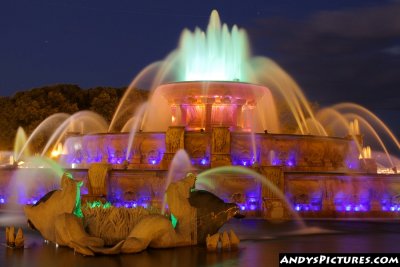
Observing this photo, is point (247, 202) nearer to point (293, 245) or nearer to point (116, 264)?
point (293, 245)

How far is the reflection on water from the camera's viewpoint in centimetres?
1044

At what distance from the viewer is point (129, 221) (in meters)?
12.0

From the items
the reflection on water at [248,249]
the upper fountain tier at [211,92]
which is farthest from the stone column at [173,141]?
the reflection on water at [248,249]

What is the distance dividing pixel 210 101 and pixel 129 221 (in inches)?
628

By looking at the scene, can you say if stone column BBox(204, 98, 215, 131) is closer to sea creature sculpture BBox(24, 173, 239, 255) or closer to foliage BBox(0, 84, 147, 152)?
sea creature sculpture BBox(24, 173, 239, 255)

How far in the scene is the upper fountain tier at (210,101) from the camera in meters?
27.1

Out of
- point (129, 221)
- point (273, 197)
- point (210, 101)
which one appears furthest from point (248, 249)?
point (210, 101)

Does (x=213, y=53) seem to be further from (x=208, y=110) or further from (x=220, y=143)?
(x=220, y=143)

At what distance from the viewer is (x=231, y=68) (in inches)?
1251

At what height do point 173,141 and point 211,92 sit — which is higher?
point 211,92

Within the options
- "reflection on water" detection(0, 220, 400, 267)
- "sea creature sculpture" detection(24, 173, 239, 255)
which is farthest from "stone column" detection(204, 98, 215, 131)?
"sea creature sculpture" detection(24, 173, 239, 255)

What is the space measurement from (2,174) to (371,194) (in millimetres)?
12751

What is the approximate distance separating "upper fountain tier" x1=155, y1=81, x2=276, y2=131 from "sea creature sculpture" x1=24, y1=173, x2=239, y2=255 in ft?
47.9

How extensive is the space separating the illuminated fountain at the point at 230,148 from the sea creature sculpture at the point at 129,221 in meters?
6.76
